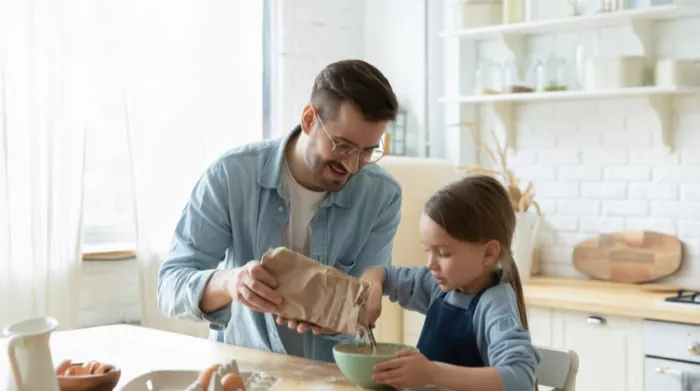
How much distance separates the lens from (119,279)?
A: 3529 mm

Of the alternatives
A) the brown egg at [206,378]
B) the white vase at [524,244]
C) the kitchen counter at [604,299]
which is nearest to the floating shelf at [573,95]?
the white vase at [524,244]

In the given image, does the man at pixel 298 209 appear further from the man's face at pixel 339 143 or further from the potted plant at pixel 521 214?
the potted plant at pixel 521 214

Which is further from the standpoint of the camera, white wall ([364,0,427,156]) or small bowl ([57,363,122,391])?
white wall ([364,0,427,156])

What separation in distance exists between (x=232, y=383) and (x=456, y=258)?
678mm

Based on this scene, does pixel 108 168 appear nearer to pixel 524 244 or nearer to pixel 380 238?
pixel 380 238

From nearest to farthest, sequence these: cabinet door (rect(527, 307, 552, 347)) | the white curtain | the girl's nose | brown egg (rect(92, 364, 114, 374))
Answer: brown egg (rect(92, 364, 114, 374)) → the girl's nose → the white curtain → cabinet door (rect(527, 307, 552, 347))

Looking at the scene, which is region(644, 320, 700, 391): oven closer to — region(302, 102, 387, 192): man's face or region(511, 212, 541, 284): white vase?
region(511, 212, 541, 284): white vase

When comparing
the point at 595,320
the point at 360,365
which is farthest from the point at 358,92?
the point at 595,320

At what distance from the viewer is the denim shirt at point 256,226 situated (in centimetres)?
216

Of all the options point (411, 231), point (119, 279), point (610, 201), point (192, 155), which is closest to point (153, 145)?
point (192, 155)

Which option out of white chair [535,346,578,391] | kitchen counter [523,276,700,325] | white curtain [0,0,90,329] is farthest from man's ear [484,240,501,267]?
white curtain [0,0,90,329]

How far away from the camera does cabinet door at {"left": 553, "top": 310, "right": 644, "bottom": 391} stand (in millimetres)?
3219

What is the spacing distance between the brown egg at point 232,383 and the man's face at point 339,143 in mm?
702

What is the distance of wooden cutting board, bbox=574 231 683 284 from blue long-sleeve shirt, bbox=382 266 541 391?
1871mm
